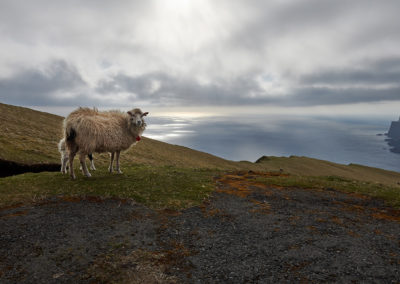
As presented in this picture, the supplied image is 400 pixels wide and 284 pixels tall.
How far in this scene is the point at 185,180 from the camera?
61.4ft

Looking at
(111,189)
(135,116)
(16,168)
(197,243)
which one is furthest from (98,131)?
(197,243)

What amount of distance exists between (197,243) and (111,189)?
801cm

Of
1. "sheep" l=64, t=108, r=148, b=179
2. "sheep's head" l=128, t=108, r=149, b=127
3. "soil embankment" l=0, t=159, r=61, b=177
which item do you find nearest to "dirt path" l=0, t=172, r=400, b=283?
"sheep" l=64, t=108, r=148, b=179

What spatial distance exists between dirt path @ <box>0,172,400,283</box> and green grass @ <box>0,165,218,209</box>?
1.03m

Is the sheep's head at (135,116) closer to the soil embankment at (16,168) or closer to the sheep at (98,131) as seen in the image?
the sheep at (98,131)

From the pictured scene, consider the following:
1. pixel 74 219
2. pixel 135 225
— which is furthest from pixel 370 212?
pixel 74 219

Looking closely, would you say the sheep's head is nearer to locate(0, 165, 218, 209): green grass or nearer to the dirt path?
locate(0, 165, 218, 209): green grass

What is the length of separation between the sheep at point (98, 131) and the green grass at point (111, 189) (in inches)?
63.9

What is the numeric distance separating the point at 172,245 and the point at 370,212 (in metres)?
11.9

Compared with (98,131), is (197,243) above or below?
below

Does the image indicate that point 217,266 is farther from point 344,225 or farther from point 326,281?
point 344,225

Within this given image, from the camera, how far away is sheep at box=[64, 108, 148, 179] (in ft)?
53.2

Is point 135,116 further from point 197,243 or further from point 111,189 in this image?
point 197,243

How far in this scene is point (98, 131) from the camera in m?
16.9
